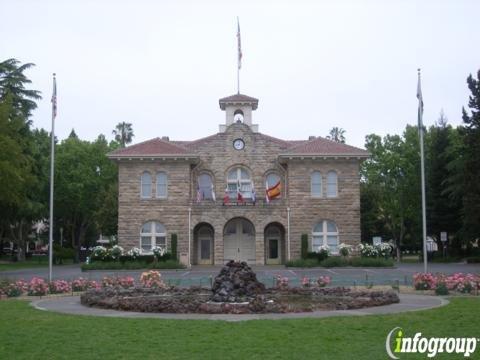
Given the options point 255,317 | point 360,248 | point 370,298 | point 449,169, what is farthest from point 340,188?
point 255,317

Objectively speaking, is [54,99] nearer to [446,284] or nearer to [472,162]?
[446,284]

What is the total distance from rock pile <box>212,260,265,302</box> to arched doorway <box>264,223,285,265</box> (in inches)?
1206

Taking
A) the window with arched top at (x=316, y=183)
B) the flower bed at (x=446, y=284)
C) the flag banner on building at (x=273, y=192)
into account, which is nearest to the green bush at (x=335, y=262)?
the window with arched top at (x=316, y=183)

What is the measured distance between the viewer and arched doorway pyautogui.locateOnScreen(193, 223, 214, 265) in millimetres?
49094

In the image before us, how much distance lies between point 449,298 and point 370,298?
10.8 feet

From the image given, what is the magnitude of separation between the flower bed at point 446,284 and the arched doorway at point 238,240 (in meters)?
26.1

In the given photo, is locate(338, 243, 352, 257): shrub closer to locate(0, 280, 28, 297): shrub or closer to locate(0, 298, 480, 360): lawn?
locate(0, 280, 28, 297): shrub

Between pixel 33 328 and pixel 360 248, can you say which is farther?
pixel 360 248

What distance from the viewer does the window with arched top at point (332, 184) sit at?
4756 centimetres

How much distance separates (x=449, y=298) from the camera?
19781mm

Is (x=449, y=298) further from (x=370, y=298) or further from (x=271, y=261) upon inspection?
(x=271, y=261)

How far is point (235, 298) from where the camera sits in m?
17.4

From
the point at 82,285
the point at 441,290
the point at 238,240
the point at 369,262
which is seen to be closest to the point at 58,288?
the point at 82,285

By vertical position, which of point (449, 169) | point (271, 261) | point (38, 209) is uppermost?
point (449, 169)
